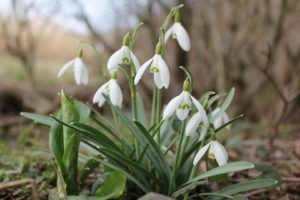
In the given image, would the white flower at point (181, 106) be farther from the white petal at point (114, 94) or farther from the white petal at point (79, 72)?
the white petal at point (79, 72)

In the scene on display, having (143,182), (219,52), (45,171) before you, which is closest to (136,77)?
(143,182)

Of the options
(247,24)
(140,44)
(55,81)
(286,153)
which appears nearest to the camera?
(286,153)

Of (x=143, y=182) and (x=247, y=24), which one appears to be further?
(x=247, y=24)

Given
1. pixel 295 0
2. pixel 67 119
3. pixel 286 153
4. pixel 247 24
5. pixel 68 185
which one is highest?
pixel 295 0

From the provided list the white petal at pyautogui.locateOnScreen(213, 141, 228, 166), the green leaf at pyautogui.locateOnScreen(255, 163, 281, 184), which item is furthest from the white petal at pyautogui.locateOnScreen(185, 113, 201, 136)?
the green leaf at pyautogui.locateOnScreen(255, 163, 281, 184)

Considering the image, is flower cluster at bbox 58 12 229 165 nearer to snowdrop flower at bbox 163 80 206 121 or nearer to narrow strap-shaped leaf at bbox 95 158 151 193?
snowdrop flower at bbox 163 80 206 121

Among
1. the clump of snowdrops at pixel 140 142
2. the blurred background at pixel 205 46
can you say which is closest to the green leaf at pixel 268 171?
the clump of snowdrops at pixel 140 142

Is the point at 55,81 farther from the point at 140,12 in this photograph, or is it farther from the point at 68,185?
the point at 68,185
